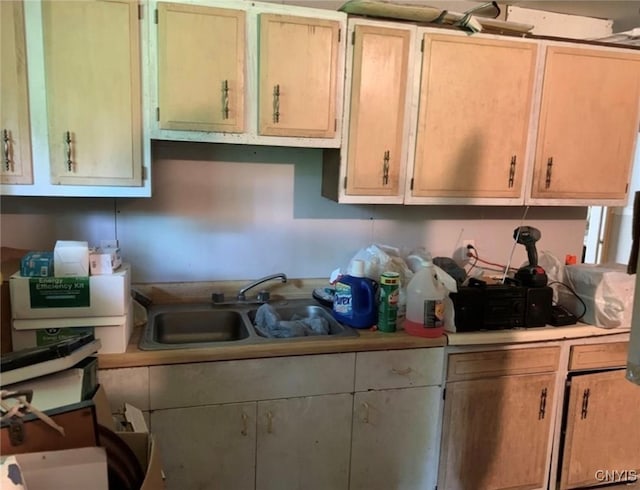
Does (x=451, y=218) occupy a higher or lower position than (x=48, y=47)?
lower

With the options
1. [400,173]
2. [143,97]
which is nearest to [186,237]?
[143,97]

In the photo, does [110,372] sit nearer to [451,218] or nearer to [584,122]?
[451,218]

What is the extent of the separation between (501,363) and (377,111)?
122 cm

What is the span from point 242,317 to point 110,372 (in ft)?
2.02

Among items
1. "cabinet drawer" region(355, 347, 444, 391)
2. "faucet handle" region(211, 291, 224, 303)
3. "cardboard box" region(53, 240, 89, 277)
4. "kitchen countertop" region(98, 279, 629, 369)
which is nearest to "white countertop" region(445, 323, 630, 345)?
"kitchen countertop" region(98, 279, 629, 369)

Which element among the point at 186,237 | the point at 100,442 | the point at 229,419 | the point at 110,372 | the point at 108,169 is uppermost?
the point at 108,169

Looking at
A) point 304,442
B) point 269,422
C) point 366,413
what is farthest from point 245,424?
point 366,413

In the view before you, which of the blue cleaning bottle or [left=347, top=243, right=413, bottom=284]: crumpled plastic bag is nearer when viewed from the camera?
the blue cleaning bottle

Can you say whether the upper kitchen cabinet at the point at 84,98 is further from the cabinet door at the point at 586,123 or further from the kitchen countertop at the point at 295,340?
the cabinet door at the point at 586,123

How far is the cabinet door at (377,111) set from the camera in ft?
6.88

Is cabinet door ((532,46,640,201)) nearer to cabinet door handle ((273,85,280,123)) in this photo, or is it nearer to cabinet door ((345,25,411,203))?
cabinet door ((345,25,411,203))

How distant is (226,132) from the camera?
2.01 meters

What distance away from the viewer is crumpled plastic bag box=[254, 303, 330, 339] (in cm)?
211

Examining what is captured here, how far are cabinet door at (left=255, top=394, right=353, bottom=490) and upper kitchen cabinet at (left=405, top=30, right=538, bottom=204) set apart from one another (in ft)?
3.23
